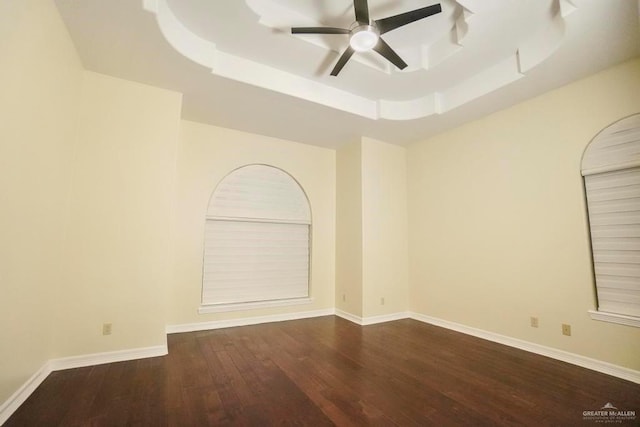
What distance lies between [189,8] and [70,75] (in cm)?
125

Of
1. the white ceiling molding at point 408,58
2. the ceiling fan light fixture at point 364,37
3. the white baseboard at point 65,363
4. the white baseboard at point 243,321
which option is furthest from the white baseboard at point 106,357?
the ceiling fan light fixture at point 364,37

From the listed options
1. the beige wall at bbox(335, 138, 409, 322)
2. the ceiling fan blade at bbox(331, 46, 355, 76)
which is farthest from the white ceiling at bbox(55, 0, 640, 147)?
the beige wall at bbox(335, 138, 409, 322)

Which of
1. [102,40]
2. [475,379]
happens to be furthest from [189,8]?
[475,379]

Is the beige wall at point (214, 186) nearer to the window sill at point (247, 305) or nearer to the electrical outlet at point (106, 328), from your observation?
the window sill at point (247, 305)

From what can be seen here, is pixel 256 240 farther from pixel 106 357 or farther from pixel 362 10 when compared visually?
pixel 362 10

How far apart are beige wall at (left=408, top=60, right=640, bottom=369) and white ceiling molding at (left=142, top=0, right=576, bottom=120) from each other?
0.66m

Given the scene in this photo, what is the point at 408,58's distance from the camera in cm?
324

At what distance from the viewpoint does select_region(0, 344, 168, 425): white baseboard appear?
193 cm

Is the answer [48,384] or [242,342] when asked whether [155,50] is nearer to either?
[48,384]

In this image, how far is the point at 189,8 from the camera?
8.14 feet

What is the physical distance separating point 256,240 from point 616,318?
427 cm

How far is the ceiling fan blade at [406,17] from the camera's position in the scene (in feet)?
7.25

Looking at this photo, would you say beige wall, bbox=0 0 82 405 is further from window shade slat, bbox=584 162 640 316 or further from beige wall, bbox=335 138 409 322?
window shade slat, bbox=584 162 640 316

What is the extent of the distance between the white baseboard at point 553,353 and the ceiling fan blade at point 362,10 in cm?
380
